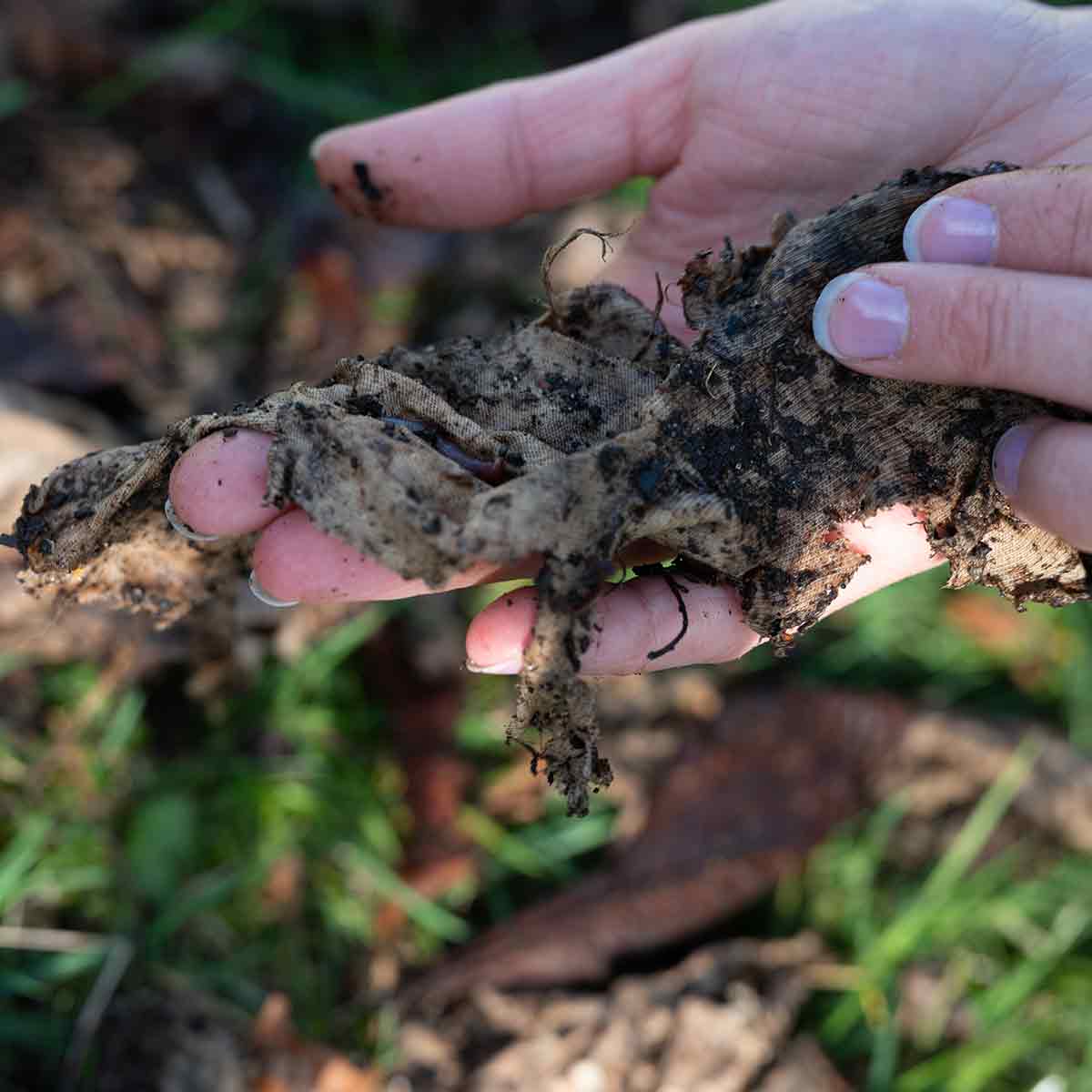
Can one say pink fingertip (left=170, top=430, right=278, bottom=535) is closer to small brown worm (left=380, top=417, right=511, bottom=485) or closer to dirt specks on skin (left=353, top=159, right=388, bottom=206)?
small brown worm (left=380, top=417, right=511, bottom=485)

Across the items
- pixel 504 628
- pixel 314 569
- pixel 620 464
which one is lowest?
pixel 504 628

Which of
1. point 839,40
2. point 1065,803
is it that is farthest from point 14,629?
point 1065,803

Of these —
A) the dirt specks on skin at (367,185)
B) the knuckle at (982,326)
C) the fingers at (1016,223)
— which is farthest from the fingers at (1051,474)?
the dirt specks on skin at (367,185)

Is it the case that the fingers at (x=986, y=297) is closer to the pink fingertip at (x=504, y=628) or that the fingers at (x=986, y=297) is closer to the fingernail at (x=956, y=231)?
the fingernail at (x=956, y=231)

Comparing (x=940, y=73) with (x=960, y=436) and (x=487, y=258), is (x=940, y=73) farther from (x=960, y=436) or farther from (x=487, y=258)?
(x=487, y=258)

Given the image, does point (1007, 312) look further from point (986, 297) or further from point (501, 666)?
point (501, 666)

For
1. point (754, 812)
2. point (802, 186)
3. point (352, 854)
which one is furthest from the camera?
point (754, 812)

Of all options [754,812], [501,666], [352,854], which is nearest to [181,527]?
[501,666]
